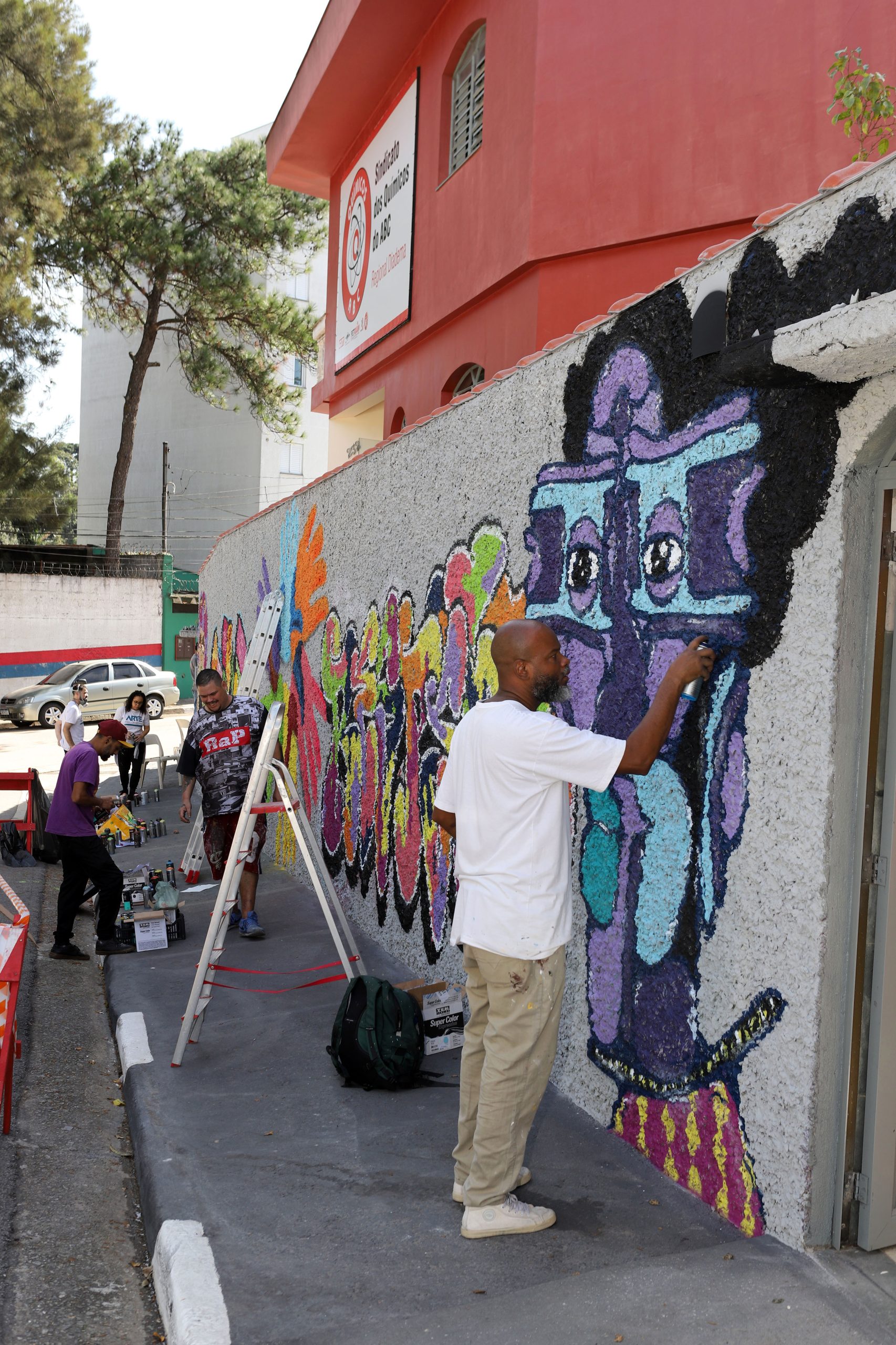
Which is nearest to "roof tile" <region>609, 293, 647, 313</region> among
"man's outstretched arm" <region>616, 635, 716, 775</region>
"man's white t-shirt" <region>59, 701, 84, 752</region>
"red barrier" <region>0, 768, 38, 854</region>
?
"man's outstretched arm" <region>616, 635, 716, 775</region>

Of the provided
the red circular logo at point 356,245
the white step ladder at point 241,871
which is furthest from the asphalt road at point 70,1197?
the red circular logo at point 356,245

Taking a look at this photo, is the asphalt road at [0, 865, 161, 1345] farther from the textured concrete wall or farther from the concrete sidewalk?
the textured concrete wall

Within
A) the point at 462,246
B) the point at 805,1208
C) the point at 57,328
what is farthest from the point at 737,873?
the point at 57,328

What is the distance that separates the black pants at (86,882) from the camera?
764 centimetres

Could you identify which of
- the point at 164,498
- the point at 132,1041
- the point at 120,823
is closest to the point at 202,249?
the point at 164,498

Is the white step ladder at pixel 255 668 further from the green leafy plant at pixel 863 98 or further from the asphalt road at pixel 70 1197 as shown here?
the green leafy plant at pixel 863 98

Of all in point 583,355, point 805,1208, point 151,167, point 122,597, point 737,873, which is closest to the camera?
point 805,1208

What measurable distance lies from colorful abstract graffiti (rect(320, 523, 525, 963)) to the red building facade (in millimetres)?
3141

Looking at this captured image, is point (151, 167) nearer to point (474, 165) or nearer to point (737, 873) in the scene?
point (474, 165)

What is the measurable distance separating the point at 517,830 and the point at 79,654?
97.4ft

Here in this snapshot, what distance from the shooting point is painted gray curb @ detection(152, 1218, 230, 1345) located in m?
3.13

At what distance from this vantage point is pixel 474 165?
987 cm

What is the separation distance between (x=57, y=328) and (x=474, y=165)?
73.9ft

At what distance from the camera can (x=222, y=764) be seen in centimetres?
781
